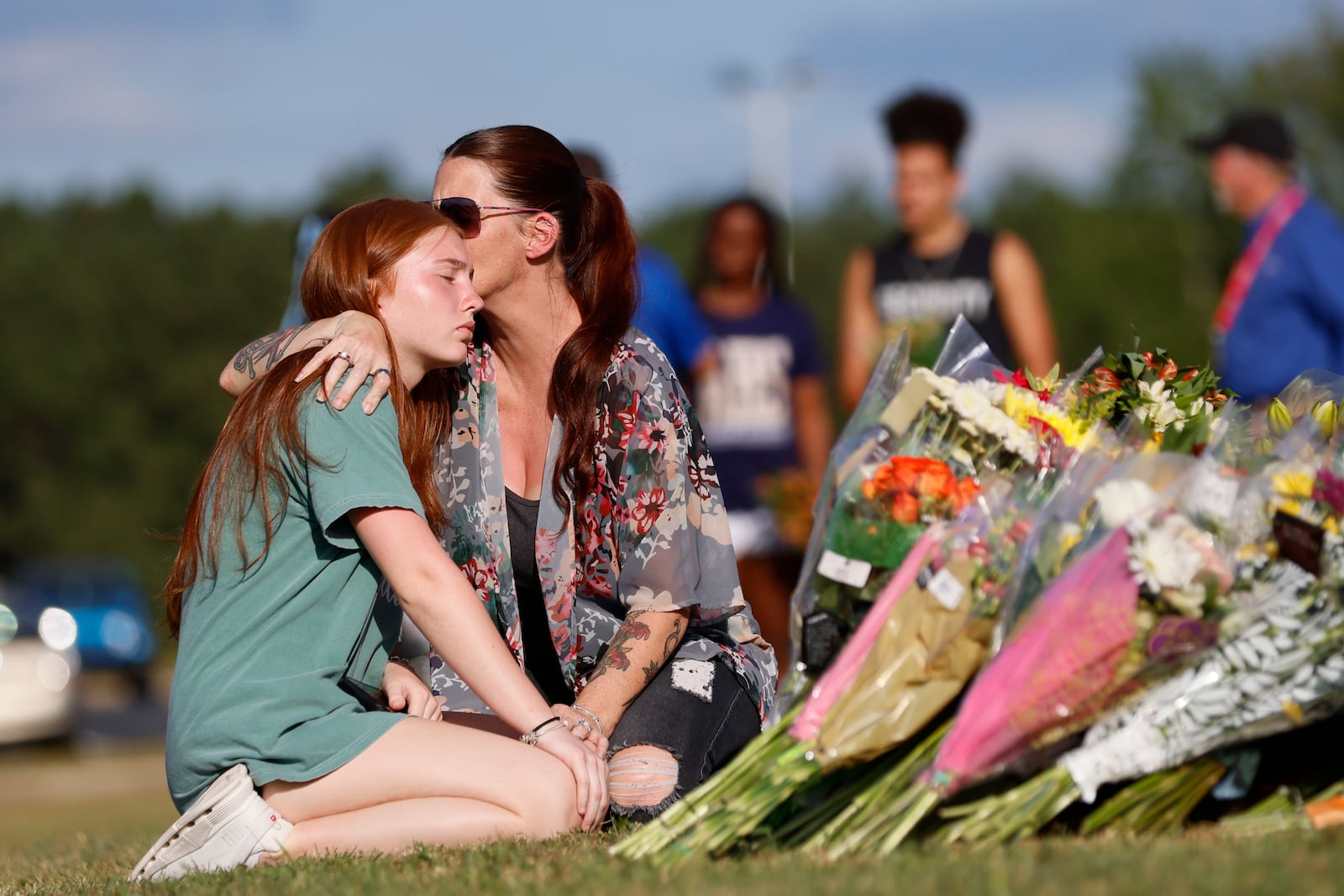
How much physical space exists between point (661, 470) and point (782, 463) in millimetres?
3405

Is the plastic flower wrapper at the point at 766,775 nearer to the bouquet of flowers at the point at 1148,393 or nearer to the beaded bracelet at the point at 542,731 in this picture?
the beaded bracelet at the point at 542,731

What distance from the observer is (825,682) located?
9.55 feet

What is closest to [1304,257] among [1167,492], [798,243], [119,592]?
[1167,492]

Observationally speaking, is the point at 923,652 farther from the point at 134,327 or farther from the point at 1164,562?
the point at 134,327

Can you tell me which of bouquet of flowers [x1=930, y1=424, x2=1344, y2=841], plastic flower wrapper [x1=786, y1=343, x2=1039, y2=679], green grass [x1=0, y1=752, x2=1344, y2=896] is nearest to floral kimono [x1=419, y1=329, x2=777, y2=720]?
green grass [x1=0, y1=752, x2=1344, y2=896]

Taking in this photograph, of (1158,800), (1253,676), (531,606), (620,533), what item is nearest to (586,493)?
(620,533)

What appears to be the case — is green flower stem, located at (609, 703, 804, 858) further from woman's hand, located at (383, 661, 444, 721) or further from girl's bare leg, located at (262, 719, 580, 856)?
woman's hand, located at (383, 661, 444, 721)

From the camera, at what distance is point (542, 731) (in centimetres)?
346

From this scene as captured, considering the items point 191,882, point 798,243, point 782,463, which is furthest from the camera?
point 798,243

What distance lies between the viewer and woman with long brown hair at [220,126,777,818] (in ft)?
13.1

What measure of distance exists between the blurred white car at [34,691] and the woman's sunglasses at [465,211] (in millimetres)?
13142

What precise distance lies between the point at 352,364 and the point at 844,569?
4.12ft

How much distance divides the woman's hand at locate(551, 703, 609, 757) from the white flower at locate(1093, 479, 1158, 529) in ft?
4.62

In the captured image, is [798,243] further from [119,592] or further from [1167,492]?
[1167,492]
